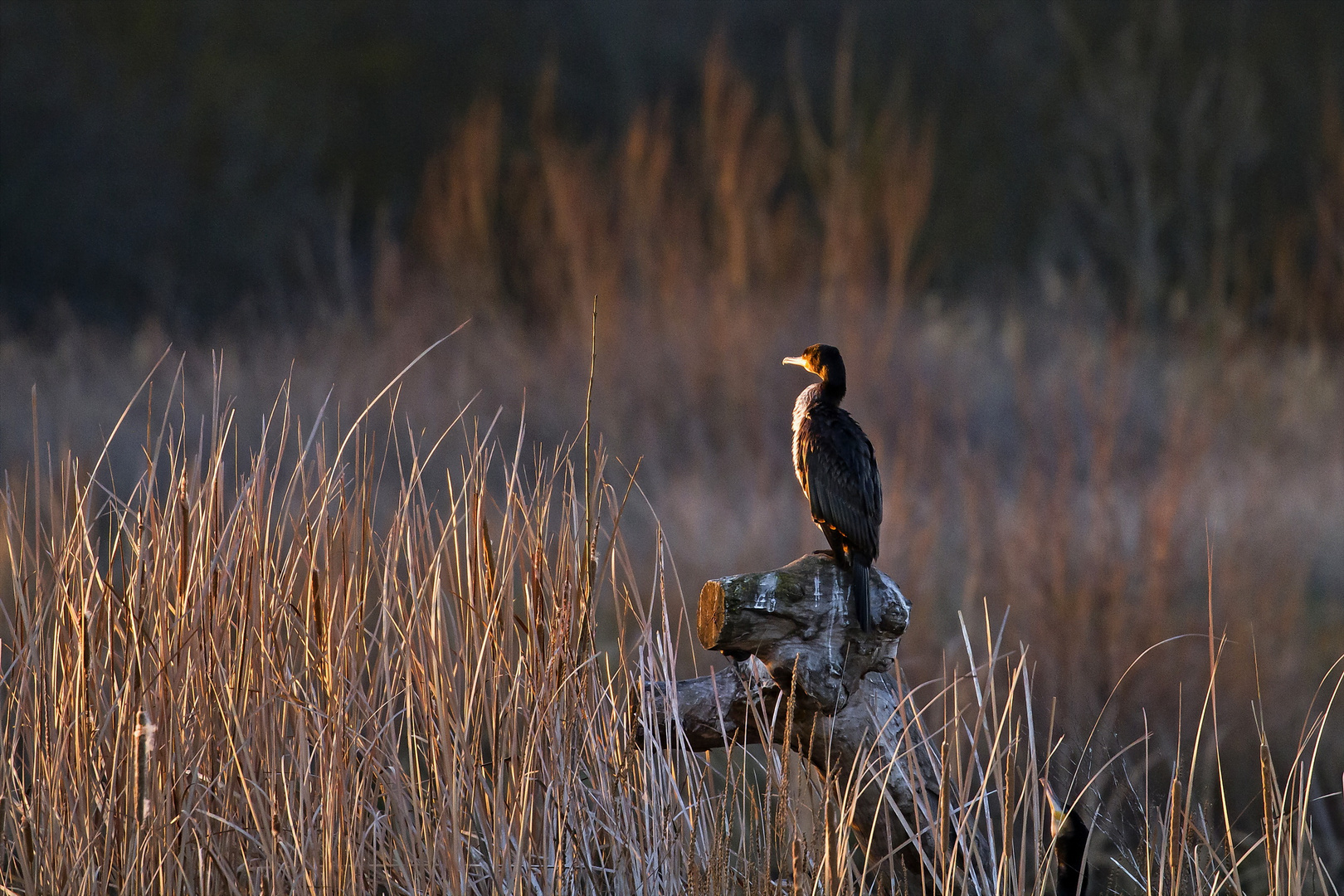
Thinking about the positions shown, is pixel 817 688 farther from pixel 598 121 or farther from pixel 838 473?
pixel 598 121

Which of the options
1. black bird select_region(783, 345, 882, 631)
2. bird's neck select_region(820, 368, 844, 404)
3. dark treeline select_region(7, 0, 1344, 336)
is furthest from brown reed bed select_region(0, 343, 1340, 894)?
dark treeline select_region(7, 0, 1344, 336)

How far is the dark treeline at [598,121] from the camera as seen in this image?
8.51 metres

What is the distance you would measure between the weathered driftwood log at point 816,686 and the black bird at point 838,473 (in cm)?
3

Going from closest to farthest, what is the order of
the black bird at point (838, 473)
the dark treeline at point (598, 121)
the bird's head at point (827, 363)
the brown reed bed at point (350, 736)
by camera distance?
the brown reed bed at point (350, 736) < the black bird at point (838, 473) < the bird's head at point (827, 363) < the dark treeline at point (598, 121)

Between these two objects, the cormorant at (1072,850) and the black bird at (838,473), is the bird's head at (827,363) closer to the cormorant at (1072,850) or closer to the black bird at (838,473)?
the black bird at (838,473)

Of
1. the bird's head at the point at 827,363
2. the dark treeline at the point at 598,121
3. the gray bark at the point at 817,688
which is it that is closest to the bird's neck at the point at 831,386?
the bird's head at the point at 827,363

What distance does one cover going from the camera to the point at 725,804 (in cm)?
162

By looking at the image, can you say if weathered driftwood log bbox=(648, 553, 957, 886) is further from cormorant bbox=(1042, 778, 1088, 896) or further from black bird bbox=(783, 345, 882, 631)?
cormorant bbox=(1042, 778, 1088, 896)

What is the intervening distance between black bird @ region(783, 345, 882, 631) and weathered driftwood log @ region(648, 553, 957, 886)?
0.03m

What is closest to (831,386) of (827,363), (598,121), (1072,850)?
(827,363)

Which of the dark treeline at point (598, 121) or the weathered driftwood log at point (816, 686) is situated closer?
the weathered driftwood log at point (816, 686)

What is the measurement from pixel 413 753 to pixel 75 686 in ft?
1.59

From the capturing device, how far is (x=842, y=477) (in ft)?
5.65

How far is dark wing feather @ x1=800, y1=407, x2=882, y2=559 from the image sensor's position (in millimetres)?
1682
